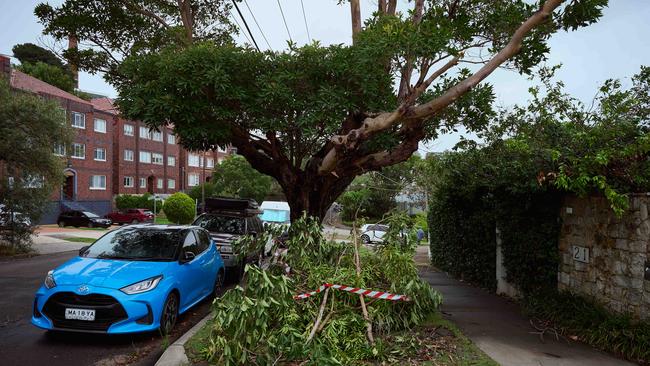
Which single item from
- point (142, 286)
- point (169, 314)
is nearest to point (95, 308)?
point (142, 286)

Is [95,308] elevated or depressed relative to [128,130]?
depressed

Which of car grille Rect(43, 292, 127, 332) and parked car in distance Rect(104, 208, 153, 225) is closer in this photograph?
car grille Rect(43, 292, 127, 332)

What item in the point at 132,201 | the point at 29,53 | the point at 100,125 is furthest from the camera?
the point at 29,53

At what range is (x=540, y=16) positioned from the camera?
6020mm

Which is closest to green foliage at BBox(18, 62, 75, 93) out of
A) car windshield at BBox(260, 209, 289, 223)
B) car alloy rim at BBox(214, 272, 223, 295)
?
car windshield at BBox(260, 209, 289, 223)

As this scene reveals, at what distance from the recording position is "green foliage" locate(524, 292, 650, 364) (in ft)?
17.4

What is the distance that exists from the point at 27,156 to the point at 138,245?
10844mm

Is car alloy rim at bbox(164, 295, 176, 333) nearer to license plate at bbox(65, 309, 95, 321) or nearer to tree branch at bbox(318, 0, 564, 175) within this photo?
license plate at bbox(65, 309, 95, 321)

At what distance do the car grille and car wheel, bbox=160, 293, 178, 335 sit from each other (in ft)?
2.10

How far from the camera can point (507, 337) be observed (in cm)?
613

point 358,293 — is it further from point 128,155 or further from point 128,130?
point 128,130

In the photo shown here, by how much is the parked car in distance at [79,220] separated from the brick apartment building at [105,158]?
1115 mm

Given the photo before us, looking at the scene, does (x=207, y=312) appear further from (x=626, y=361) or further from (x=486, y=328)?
(x=626, y=361)

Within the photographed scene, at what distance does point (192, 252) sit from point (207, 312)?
1.29 meters
